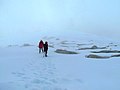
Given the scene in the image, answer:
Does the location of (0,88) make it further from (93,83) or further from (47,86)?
(93,83)

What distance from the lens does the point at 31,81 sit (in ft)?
29.2

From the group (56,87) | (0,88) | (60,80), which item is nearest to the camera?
(0,88)

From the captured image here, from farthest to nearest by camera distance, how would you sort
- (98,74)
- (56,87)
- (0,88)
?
1. (98,74)
2. (56,87)
3. (0,88)

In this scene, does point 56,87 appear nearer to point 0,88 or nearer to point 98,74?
point 0,88

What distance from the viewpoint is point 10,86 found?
25.6ft

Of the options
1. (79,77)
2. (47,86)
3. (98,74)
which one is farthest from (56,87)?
(98,74)

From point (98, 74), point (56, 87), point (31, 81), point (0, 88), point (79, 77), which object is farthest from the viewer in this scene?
point (98, 74)

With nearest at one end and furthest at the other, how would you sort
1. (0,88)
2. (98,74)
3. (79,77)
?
(0,88) → (79,77) → (98,74)

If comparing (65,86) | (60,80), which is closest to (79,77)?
(60,80)

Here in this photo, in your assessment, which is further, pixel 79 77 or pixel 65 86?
pixel 79 77

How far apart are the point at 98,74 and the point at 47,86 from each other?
3746mm

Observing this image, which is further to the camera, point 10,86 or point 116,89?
point 116,89

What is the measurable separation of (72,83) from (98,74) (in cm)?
240

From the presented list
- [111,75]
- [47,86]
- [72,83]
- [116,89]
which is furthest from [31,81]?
[111,75]
